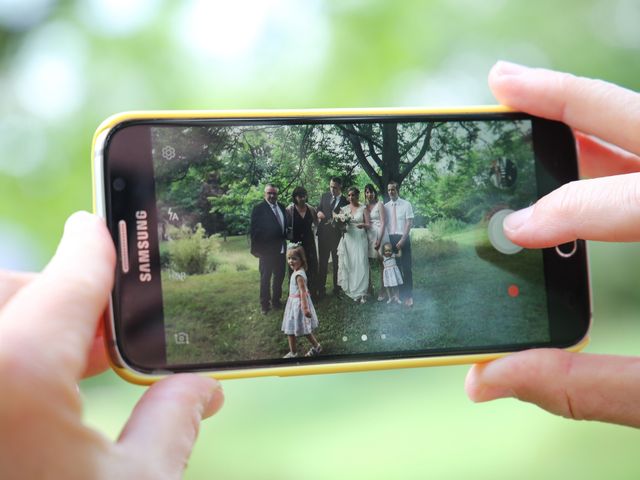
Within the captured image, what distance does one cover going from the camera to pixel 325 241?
2.48 ft

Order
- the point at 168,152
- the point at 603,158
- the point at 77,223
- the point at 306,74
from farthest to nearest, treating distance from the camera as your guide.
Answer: the point at 306,74
the point at 603,158
the point at 168,152
the point at 77,223

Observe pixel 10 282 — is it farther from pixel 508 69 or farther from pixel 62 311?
pixel 508 69

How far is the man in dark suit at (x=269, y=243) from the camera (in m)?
0.74

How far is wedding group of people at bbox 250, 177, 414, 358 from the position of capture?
74cm

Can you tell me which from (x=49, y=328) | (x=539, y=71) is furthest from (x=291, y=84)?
(x=49, y=328)

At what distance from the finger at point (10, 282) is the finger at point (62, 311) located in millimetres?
151

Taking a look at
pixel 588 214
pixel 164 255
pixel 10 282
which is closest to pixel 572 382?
pixel 588 214

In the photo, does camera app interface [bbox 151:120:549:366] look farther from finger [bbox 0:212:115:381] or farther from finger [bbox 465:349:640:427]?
finger [bbox 0:212:115:381]

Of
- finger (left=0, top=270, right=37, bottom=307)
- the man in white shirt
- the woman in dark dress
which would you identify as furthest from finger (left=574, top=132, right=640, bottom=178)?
finger (left=0, top=270, right=37, bottom=307)

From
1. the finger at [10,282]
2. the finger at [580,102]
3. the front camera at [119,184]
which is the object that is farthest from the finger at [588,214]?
the finger at [10,282]

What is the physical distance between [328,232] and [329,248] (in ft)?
0.07

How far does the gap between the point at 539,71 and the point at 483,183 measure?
19 centimetres

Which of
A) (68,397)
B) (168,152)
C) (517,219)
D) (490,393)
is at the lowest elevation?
(490,393)

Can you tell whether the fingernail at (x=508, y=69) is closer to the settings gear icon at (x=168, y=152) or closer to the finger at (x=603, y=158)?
the finger at (x=603, y=158)
